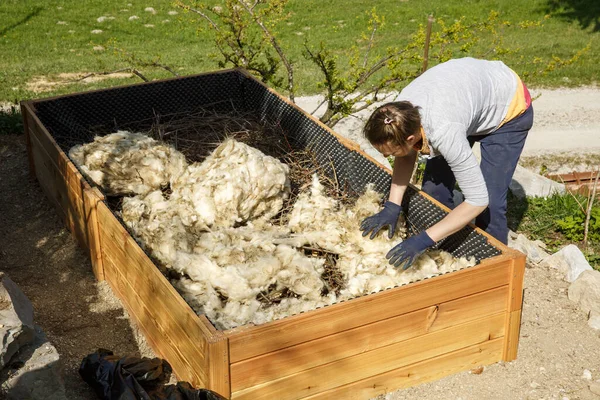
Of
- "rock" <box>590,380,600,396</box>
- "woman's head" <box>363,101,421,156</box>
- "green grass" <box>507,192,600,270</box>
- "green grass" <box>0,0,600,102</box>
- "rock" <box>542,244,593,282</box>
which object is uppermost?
"woman's head" <box>363,101,421,156</box>

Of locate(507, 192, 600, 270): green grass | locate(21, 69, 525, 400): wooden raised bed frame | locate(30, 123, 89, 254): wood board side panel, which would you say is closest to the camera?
locate(21, 69, 525, 400): wooden raised bed frame

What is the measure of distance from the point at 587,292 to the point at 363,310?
1.80 m

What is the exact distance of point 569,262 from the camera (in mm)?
5027

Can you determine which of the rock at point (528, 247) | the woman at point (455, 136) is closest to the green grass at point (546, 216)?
the rock at point (528, 247)

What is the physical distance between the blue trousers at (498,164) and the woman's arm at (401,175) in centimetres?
39

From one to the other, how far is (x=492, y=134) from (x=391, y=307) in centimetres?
135

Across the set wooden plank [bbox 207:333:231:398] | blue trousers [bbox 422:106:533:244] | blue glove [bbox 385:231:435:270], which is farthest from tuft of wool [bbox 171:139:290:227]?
wooden plank [bbox 207:333:231:398]

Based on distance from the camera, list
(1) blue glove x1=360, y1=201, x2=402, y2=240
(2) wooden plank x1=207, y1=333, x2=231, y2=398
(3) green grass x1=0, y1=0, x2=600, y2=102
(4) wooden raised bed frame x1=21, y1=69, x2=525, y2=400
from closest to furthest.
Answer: (2) wooden plank x1=207, y1=333, x2=231, y2=398 → (4) wooden raised bed frame x1=21, y1=69, x2=525, y2=400 → (1) blue glove x1=360, y1=201, x2=402, y2=240 → (3) green grass x1=0, y1=0, x2=600, y2=102

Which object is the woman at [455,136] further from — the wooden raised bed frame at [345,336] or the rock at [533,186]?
the rock at [533,186]

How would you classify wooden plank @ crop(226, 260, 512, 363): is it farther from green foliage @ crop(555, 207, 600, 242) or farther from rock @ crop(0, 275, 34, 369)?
green foliage @ crop(555, 207, 600, 242)

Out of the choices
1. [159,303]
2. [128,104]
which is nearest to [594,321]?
[159,303]

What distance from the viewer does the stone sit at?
4539mm

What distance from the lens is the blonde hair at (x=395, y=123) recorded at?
3645mm

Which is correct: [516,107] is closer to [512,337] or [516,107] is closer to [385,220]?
[385,220]
